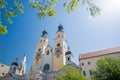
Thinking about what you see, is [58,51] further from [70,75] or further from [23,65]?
[23,65]

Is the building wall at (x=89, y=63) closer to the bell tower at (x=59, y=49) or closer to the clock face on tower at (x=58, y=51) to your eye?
the bell tower at (x=59, y=49)

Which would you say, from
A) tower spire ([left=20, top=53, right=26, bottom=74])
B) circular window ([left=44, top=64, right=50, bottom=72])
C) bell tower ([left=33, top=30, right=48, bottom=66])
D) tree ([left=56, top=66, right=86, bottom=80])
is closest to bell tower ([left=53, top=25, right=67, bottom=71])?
circular window ([left=44, top=64, right=50, bottom=72])

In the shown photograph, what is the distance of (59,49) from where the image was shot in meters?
49.0

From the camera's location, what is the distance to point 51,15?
24.1 feet

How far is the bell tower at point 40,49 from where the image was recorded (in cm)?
5122

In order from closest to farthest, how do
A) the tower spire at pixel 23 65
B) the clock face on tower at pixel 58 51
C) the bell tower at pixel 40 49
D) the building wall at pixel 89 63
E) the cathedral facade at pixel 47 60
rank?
the building wall at pixel 89 63, the cathedral facade at pixel 47 60, the clock face on tower at pixel 58 51, the bell tower at pixel 40 49, the tower spire at pixel 23 65

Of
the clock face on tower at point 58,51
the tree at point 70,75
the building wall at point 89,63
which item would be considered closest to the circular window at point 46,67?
the clock face on tower at point 58,51

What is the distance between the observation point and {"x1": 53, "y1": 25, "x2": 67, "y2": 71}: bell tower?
1781 inches

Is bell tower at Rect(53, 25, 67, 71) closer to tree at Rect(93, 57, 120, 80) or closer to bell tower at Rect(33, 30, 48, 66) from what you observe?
bell tower at Rect(33, 30, 48, 66)

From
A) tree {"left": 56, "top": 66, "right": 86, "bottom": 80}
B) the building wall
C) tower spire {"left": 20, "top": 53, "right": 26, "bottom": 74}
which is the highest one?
tower spire {"left": 20, "top": 53, "right": 26, "bottom": 74}

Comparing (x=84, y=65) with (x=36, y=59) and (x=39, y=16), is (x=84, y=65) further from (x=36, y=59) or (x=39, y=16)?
(x=39, y=16)

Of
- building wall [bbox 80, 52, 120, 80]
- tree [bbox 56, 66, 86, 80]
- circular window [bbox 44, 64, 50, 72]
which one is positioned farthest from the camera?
circular window [bbox 44, 64, 50, 72]

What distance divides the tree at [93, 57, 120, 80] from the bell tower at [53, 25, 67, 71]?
71.4 feet

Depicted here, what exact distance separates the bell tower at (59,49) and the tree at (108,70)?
21.8m
